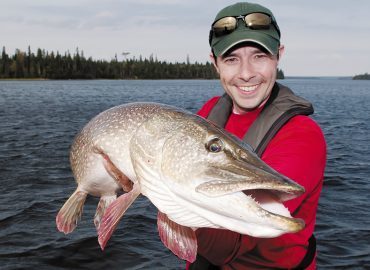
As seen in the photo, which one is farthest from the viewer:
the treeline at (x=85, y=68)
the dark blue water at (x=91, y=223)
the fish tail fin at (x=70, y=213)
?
the treeline at (x=85, y=68)

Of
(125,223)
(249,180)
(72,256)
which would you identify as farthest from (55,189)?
(249,180)

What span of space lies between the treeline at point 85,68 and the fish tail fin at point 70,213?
9594cm

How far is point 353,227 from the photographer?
697 cm

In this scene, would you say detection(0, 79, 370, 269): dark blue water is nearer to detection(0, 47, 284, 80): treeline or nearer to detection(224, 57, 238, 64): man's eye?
detection(224, 57, 238, 64): man's eye

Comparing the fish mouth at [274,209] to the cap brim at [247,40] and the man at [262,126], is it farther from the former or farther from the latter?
the cap brim at [247,40]

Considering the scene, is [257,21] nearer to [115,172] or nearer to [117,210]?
[115,172]

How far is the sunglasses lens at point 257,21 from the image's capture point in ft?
9.37

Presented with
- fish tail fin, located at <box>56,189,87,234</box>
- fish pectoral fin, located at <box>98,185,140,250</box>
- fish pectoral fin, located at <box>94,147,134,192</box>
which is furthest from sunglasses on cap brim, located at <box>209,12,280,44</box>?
fish tail fin, located at <box>56,189,87,234</box>

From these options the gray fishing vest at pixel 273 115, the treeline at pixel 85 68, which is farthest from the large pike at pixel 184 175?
the treeline at pixel 85 68

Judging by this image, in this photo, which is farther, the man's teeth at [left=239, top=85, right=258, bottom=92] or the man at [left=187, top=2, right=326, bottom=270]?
the man's teeth at [left=239, top=85, right=258, bottom=92]

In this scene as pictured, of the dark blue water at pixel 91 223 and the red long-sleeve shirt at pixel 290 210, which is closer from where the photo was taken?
the red long-sleeve shirt at pixel 290 210

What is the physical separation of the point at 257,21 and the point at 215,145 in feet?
3.43

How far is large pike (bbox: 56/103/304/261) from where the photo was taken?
1.92m

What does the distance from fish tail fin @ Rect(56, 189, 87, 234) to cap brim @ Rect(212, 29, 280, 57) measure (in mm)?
1485
